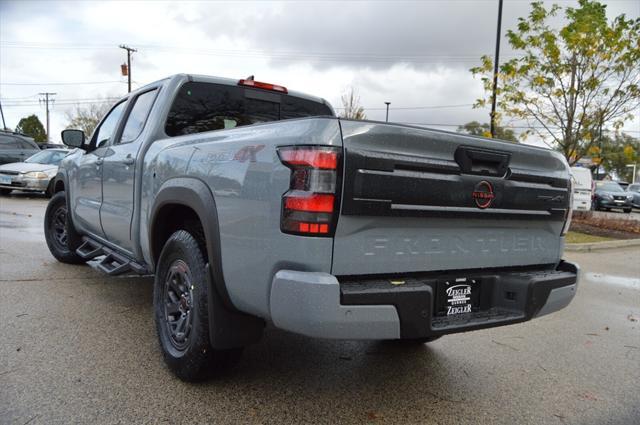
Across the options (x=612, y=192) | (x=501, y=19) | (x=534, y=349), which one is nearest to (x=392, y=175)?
(x=534, y=349)

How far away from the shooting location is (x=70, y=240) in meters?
5.78

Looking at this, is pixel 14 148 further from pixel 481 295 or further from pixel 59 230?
pixel 481 295

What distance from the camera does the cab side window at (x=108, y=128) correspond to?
4.87 m

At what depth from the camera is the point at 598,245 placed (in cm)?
1085

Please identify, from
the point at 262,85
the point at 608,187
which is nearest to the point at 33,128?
the point at 608,187

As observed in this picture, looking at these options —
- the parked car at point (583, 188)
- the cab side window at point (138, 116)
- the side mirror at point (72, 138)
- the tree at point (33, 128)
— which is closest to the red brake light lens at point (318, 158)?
the cab side window at point (138, 116)

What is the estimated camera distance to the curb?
10383 mm

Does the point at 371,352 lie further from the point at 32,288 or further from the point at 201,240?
the point at 32,288

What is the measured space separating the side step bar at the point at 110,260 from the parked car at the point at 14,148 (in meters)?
13.8

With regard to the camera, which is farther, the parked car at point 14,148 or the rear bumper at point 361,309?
the parked car at point 14,148

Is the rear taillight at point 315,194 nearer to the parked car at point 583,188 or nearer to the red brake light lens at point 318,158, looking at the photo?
the red brake light lens at point 318,158

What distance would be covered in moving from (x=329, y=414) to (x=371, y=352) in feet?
3.50

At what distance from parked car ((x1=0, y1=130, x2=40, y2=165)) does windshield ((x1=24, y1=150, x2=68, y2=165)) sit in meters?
1.64

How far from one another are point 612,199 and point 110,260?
85.7 feet
